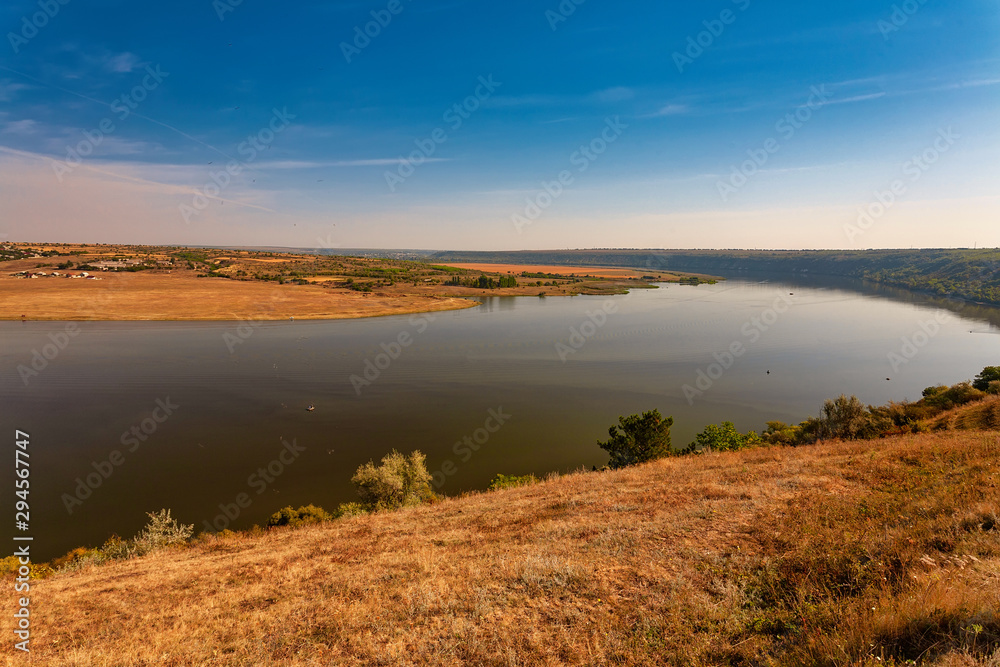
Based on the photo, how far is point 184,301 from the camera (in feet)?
238

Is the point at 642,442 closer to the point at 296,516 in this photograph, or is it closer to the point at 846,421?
the point at 846,421

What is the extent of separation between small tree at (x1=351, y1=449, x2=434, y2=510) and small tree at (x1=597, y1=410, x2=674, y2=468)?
1065cm

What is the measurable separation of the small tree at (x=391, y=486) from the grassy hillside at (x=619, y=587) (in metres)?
7.14

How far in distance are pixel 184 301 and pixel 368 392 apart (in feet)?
195

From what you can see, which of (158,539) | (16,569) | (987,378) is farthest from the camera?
(987,378)

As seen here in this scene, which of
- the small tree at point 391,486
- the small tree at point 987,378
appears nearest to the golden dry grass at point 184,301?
the small tree at point 391,486

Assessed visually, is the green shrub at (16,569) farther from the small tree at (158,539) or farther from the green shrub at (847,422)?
the green shrub at (847,422)

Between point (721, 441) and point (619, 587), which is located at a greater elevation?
point (619, 587)

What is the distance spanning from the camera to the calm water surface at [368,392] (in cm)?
2202

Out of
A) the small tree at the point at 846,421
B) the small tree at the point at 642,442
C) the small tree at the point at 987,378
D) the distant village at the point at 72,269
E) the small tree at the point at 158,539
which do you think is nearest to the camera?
the small tree at the point at 158,539

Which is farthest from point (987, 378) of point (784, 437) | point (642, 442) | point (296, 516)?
point (296, 516)

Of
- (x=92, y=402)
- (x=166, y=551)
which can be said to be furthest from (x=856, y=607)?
(x=92, y=402)

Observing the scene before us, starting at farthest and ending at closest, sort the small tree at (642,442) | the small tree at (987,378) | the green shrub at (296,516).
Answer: the small tree at (987,378) < the small tree at (642,442) < the green shrub at (296,516)

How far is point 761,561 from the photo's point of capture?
627 centimetres
